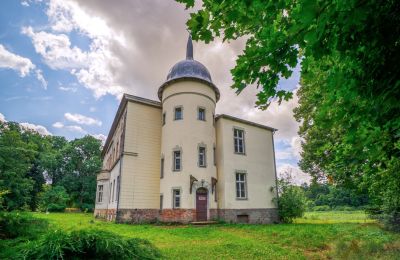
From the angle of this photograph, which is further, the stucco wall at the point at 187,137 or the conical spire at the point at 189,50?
the conical spire at the point at 189,50

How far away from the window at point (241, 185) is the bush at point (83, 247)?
59.6 feet

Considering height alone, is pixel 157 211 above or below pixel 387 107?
below

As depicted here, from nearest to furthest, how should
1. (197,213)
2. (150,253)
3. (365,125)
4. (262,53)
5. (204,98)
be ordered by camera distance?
(150,253)
(262,53)
(365,125)
(197,213)
(204,98)

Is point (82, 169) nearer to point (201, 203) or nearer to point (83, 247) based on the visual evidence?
point (201, 203)

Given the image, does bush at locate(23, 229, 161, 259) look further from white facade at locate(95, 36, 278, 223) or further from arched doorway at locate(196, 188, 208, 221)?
arched doorway at locate(196, 188, 208, 221)

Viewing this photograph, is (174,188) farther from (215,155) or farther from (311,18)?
Result: (311,18)

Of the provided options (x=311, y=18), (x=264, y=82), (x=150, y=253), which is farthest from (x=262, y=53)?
(x=150, y=253)

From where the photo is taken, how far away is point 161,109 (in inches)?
843

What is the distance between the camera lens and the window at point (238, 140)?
2083 cm

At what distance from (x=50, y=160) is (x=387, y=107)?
5402cm

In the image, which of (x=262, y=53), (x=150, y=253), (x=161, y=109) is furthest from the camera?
(x=161, y=109)

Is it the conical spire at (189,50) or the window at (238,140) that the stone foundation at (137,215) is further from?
the conical spire at (189,50)

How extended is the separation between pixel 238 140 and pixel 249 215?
6019mm

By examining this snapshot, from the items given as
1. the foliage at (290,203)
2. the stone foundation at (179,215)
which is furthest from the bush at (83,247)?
the foliage at (290,203)
